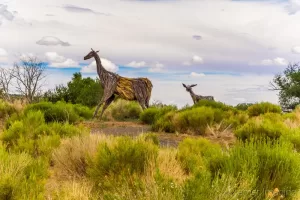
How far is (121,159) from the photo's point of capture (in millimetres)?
6684

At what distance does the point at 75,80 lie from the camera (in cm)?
3591

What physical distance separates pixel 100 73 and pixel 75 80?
54.8 feet

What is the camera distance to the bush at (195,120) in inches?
566

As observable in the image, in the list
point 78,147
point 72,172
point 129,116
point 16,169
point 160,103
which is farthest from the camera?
point 160,103

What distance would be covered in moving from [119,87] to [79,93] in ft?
53.5

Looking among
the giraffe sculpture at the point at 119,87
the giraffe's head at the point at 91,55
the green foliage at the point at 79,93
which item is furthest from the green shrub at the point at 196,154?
the green foliage at the point at 79,93

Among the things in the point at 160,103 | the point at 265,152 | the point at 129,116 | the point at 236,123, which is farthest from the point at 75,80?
the point at 265,152

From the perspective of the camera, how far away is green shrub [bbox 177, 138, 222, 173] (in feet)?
19.9

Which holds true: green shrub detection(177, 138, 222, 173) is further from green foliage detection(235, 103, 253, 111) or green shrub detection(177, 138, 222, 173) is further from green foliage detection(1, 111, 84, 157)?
green foliage detection(235, 103, 253, 111)

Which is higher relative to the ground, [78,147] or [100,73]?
[100,73]

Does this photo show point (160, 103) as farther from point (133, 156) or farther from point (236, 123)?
point (133, 156)

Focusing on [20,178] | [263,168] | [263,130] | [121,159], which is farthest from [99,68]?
[263,168]

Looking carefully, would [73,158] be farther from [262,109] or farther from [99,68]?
[262,109]

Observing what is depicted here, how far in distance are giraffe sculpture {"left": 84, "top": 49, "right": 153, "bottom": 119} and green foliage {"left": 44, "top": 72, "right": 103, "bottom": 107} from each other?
14.2 m
